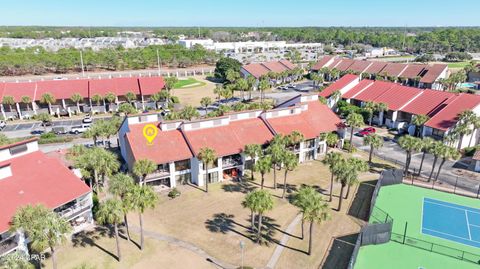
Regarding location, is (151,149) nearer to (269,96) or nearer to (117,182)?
(117,182)

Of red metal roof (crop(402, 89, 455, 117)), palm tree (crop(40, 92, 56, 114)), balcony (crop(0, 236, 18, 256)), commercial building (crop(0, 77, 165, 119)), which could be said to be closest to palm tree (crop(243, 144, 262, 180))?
balcony (crop(0, 236, 18, 256))

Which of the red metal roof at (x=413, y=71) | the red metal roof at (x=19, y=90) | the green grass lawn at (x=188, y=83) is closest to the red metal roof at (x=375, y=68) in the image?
the red metal roof at (x=413, y=71)

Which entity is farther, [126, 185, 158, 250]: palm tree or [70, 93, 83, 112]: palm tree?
[70, 93, 83, 112]: palm tree

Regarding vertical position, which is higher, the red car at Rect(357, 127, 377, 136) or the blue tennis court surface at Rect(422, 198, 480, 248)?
the red car at Rect(357, 127, 377, 136)

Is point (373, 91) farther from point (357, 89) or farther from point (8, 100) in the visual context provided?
point (8, 100)

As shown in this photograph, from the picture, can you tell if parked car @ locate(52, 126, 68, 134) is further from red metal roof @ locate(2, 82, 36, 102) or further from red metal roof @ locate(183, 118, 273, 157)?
red metal roof @ locate(183, 118, 273, 157)

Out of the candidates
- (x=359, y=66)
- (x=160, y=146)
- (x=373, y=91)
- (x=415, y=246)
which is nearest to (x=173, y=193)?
(x=160, y=146)

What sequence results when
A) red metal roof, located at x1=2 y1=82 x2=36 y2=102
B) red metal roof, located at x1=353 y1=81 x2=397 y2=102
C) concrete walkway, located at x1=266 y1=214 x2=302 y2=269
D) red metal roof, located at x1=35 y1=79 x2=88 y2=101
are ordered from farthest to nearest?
red metal roof, located at x1=35 y1=79 x2=88 y2=101 < red metal roof, located at x1=353 y1=81 x2=397 y2=102 < red metal roof, located at x1=2 y1=82 x2=36 y2=102 < concrete walkway, located at x1=266 y1=214 x2=302 y2=269
